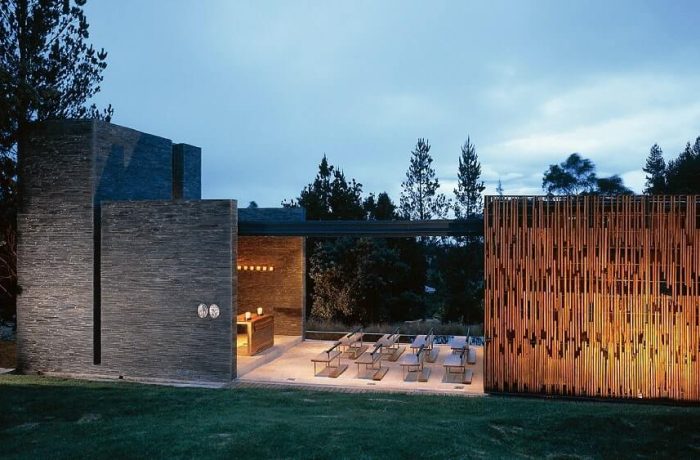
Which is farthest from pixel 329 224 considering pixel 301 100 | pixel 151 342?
pixel 301 100

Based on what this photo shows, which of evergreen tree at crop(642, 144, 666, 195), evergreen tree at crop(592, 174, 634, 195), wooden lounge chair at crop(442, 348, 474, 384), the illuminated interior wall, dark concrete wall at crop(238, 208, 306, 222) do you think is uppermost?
evergreen tree at crop(642, 144, 666, 195)

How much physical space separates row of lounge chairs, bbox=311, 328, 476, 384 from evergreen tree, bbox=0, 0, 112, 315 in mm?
7598

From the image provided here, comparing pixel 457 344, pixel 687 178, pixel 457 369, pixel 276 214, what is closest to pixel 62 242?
pixel 276 214

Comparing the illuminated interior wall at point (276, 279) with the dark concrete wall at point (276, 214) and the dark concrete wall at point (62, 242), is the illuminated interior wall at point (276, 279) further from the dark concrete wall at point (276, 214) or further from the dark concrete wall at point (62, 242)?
the dark concrete wall at point (62, 242)

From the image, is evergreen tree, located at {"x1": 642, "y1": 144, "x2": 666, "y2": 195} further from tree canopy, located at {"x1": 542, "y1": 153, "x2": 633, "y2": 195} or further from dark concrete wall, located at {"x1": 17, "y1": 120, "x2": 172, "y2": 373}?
dark concrete wall, located at {"x1": 17, "y1": 120, "x2": 172, "y2": 373}

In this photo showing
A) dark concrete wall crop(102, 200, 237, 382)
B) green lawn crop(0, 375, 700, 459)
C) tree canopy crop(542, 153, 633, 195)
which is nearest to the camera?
green lawn crop(0, 375, 700, 459)

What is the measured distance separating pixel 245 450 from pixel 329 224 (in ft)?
19.0

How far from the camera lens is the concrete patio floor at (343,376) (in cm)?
1088

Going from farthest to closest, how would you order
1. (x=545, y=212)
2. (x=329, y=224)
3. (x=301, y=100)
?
1. (x=301, y=100)
2. (x=329, y=224)
3. (x=545, y=212)

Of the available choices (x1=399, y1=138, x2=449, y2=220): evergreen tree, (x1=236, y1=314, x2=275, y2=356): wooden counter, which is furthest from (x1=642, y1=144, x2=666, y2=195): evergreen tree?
(x1=236, y1=314, x2=275, y2=356): wooden counter

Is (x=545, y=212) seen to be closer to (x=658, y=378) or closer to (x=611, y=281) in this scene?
(x=611, y=281)

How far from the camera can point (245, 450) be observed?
6.20 m

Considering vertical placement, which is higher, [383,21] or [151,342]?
[383,21]

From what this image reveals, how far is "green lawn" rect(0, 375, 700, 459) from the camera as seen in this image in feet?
20.8
